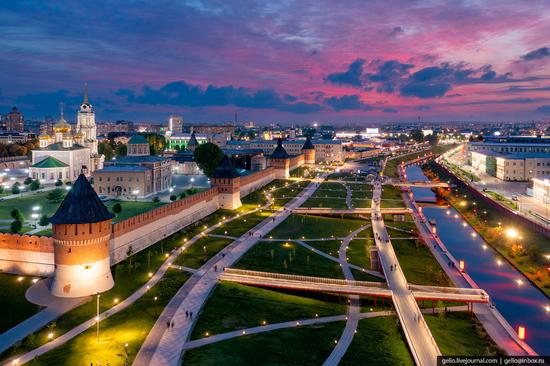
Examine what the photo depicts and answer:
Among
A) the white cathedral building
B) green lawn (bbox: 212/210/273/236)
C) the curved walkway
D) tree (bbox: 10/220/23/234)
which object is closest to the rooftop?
the white cathedral building

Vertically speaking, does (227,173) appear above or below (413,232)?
above

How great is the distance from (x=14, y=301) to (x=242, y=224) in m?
25.9

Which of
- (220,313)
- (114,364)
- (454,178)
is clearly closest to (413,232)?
(220,313)

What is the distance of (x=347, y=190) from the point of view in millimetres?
80812

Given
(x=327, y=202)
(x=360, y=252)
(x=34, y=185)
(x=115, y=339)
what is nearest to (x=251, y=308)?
(x=115, y=339)

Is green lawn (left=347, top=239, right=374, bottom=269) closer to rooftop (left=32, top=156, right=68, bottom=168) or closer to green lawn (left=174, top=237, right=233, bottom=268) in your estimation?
green lawn (left=174, top=237, right=233, bottom=268)

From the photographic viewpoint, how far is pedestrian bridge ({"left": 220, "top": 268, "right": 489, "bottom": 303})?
102 feet

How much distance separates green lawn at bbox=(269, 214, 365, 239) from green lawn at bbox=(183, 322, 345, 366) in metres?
21.7

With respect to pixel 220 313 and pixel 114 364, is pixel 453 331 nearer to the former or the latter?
pixel 220 313

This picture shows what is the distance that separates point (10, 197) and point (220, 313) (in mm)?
47225

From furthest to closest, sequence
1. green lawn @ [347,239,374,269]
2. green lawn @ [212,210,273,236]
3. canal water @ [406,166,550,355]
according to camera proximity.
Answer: green lawn @ [212,210,273,236] < green lawn @ [347,239,374,269] < canal water @ [406,166,550,355]

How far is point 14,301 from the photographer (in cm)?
2823

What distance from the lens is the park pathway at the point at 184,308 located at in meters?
21.4

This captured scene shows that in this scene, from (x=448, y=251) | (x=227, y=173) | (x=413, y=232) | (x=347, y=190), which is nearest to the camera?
(x=448, y=251)
